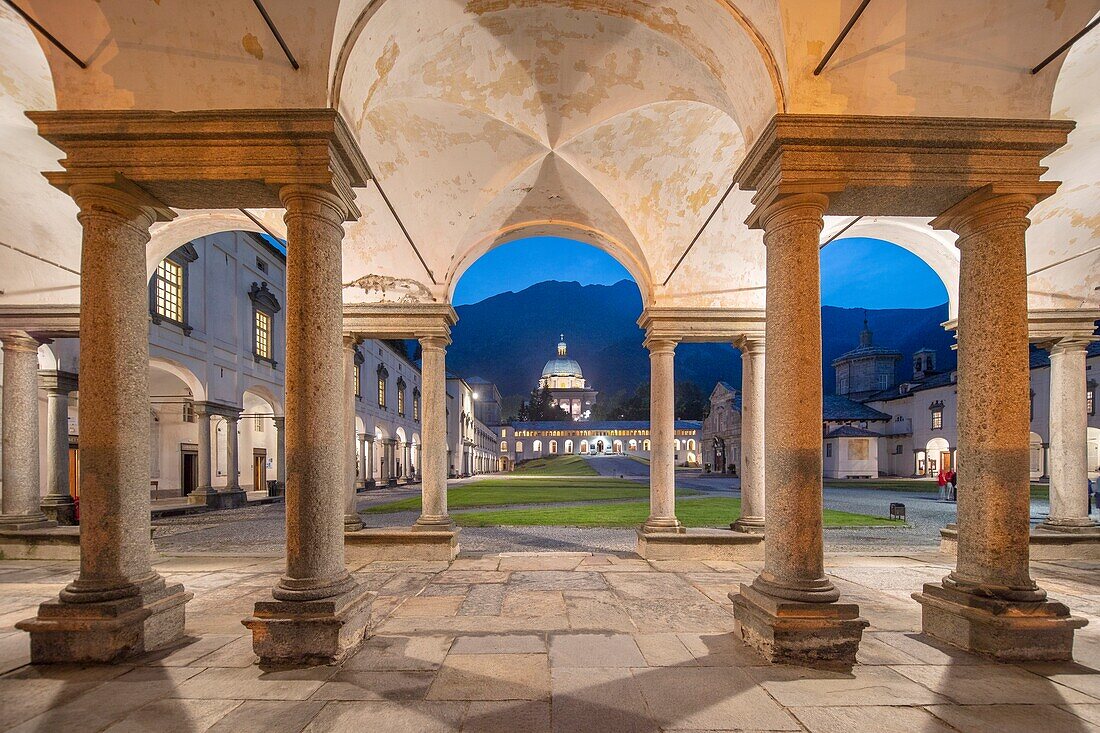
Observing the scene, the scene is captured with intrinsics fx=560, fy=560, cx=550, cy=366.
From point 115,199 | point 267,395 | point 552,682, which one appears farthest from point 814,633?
point 267,395

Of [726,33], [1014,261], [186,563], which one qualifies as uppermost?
[726,33]

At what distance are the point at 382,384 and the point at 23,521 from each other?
85.4 ft

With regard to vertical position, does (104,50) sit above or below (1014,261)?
above

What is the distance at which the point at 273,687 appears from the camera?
445cm

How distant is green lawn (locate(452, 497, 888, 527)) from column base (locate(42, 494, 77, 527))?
8.75m

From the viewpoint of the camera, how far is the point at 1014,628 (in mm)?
4922

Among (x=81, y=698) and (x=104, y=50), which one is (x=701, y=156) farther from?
(x=81, y=698)

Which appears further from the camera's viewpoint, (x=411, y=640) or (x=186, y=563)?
(x=186, y=563)

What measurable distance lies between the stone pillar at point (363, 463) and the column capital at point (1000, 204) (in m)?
30.2

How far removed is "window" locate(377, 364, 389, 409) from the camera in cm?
3584

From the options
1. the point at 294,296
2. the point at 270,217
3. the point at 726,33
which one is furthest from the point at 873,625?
the point at 270,217

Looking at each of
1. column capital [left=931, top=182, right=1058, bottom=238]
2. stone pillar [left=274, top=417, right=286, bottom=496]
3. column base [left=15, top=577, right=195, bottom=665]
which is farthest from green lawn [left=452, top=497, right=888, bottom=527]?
stone pillar [left=274, top=417, right=286, bottom=496]

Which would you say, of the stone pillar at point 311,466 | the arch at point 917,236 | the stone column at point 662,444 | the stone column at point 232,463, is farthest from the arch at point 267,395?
the arch at point 917,236

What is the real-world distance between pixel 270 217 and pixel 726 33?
7.55 meters
